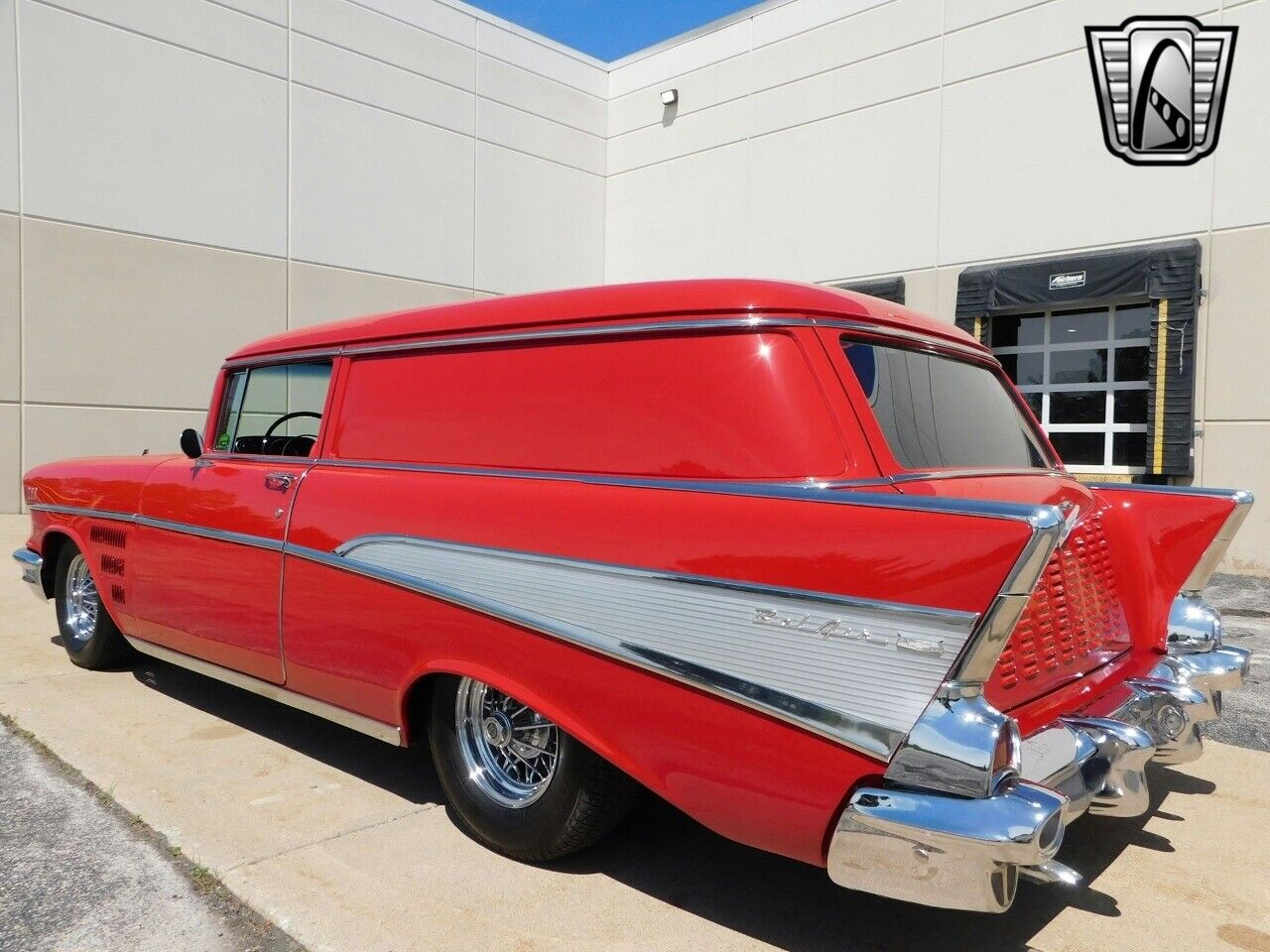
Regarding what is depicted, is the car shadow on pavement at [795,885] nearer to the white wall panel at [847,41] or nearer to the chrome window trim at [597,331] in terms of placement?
the chrome window trim at [597,331]

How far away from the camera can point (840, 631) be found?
226cm

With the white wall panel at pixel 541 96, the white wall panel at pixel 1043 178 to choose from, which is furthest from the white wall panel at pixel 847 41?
the white wall panel at pixel 541 96

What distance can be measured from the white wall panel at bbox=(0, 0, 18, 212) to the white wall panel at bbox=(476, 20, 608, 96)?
6.33m

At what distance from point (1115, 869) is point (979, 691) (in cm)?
145

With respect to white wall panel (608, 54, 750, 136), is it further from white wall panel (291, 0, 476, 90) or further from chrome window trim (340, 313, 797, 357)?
chrome window trim (340, 313, 797, 357)

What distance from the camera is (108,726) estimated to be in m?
4.34

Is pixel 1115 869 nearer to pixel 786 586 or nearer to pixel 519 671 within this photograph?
pixel 786 586

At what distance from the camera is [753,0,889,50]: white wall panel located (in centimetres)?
1275

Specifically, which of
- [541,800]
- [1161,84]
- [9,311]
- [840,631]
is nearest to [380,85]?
[9,311]

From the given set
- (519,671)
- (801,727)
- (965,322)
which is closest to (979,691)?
(801,727)

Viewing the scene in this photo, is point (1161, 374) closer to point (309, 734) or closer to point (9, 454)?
point (309, 734)

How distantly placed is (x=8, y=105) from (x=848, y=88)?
9.89 m

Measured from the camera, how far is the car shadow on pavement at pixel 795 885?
2691mm

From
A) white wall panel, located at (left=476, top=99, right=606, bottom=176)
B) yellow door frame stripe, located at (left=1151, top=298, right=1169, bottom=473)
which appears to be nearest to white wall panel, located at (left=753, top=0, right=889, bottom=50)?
white wall panel, located at (left=476, top=99, right=606, bottom=176)
